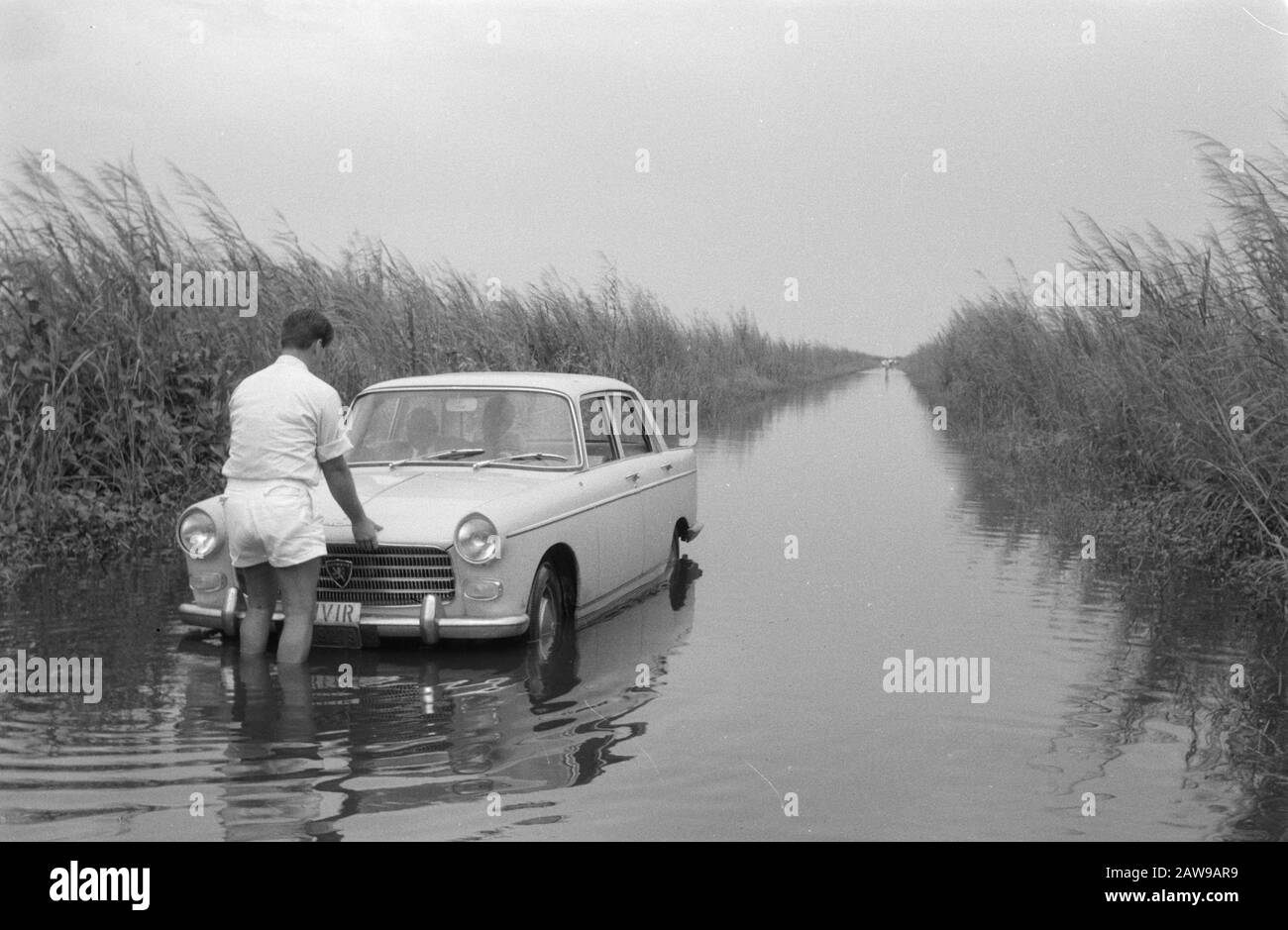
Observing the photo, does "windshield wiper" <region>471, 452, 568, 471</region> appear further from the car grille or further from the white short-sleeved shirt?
the white short-sleeved shirt

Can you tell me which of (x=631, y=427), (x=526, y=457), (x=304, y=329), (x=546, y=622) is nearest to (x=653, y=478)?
(x=631, y=427)

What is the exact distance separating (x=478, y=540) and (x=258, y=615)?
1.14 meters

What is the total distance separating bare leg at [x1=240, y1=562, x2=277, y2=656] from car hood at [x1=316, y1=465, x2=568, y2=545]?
0.40 meters

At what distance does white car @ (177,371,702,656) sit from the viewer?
7.41 m

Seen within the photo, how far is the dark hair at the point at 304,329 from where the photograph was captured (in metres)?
7.24

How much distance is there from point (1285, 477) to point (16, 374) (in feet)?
30.1

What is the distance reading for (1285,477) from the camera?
32.1ft

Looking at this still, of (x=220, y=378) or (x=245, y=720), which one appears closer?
(x=245, y=720)

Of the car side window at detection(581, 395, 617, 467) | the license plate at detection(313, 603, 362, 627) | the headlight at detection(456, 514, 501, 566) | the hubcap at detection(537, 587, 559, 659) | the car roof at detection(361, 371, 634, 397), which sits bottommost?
the hubcap at detection(537, 587, 559, 659)

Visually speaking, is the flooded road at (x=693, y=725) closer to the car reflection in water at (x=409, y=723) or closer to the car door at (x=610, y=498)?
the car reflection in water at (x=409, y=723)

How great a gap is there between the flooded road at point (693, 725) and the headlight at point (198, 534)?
22.4 inches

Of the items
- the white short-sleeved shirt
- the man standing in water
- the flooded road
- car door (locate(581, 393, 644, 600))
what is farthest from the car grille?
car door (locate(581, 393, 644, 600))

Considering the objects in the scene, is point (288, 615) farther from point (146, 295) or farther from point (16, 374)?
point (146, 295)

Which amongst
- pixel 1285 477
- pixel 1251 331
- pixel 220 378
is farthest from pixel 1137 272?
pixel 220 378
